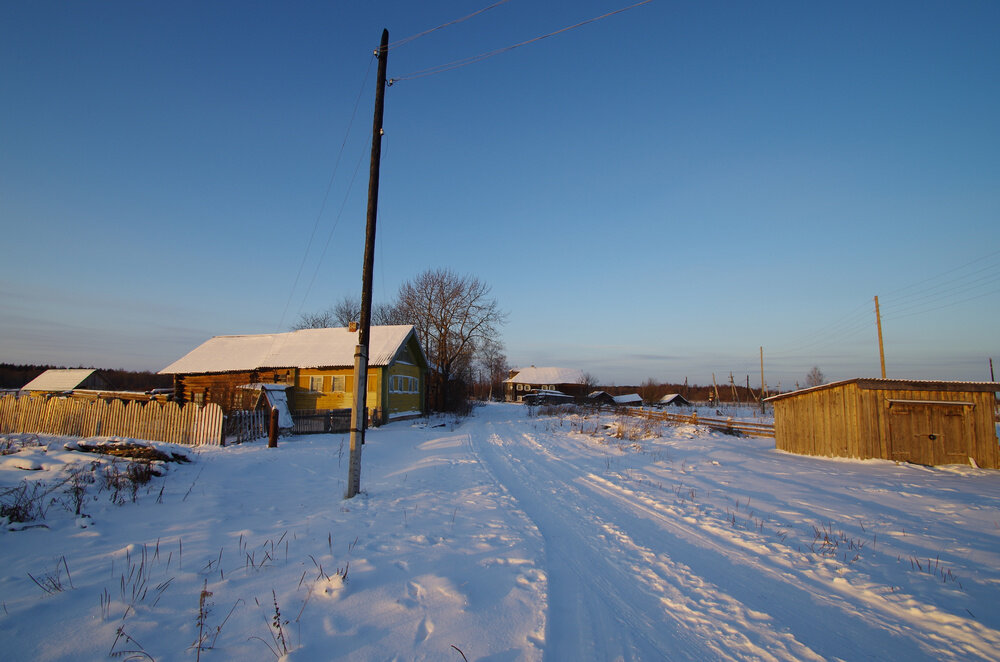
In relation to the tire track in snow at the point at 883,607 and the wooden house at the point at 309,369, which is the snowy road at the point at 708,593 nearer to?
the tire track in snow at the point at 883,607

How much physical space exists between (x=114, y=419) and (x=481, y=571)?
57.7ft

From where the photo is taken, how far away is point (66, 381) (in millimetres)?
39031

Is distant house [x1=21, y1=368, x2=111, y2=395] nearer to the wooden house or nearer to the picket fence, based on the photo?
the wooden house

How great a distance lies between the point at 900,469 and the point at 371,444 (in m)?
18.7

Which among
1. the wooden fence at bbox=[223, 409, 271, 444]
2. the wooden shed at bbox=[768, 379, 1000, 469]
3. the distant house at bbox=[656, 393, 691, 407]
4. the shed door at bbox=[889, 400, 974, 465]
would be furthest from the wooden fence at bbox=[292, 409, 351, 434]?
the distant house at bbox=[656, 393, 691, 407]

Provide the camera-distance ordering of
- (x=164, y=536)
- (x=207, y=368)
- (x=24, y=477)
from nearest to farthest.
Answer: (x=164, y=536) < (x=24, y=477) < (x=207, y=368)

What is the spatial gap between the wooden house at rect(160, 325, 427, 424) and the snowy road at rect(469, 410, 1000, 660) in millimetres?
18679

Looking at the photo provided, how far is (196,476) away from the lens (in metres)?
8.84

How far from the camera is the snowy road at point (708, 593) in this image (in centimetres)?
364

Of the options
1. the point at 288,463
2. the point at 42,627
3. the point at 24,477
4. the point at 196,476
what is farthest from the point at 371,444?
the point at 42,627

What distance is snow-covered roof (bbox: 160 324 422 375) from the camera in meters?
26.9

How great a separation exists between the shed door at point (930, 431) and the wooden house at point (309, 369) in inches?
908

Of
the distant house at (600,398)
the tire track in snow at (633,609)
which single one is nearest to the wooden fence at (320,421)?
the tire track in snow at (633,609)

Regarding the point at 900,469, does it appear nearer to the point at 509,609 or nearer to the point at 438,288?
the point at 509,609
